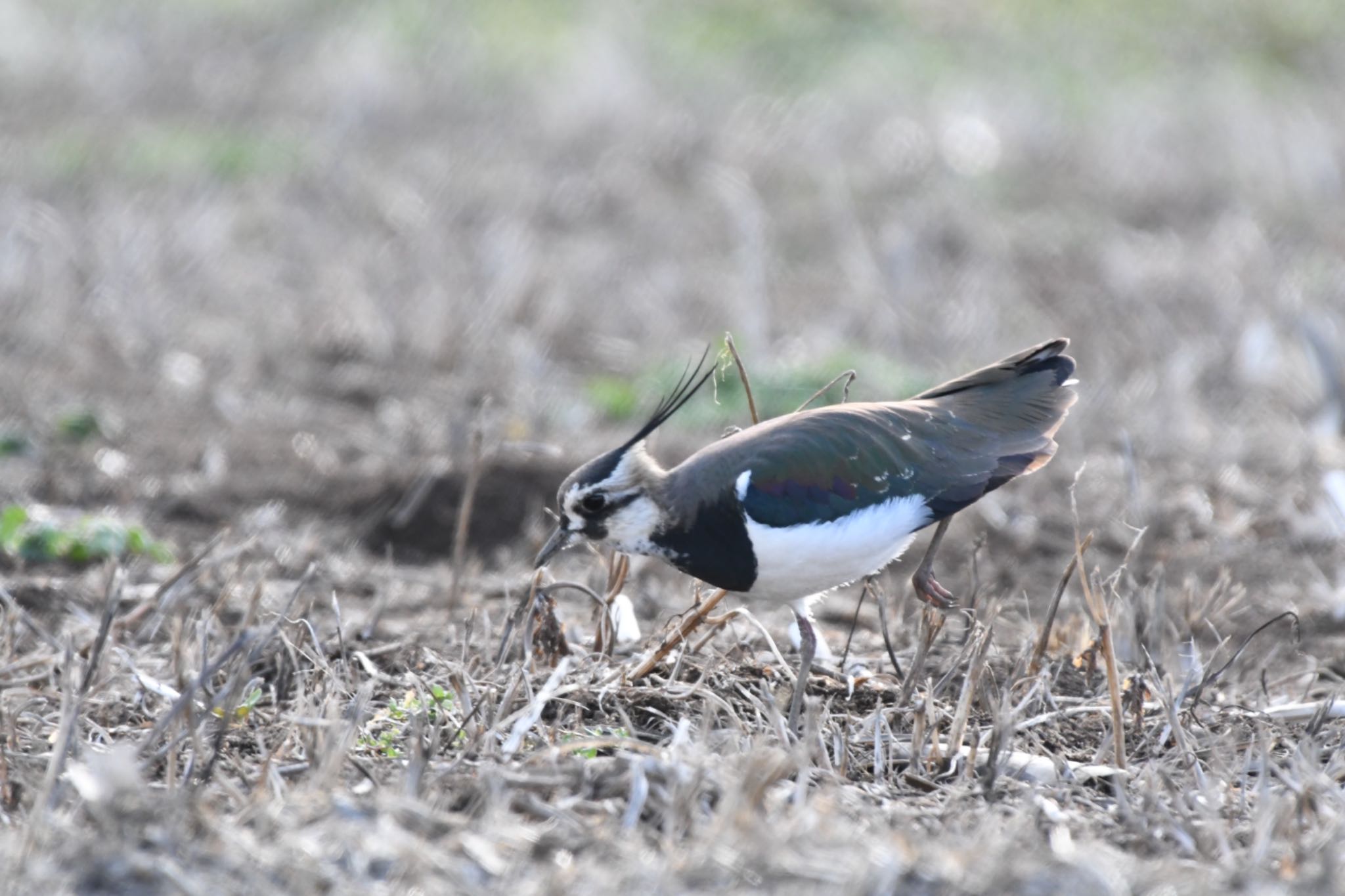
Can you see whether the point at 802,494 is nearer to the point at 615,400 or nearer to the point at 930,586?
the point at 930,586

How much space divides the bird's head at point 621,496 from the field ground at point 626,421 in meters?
0.30

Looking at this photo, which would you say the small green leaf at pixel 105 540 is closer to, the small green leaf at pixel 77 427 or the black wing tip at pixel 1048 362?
the small green leaf at pixel 77 427

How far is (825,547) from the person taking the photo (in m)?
4.17

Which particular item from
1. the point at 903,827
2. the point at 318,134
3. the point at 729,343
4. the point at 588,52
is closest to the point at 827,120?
the point at 588,52

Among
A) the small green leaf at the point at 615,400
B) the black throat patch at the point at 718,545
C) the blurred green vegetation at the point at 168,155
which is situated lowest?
the small green leaf at the point at 615,400

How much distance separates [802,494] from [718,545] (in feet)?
0.82

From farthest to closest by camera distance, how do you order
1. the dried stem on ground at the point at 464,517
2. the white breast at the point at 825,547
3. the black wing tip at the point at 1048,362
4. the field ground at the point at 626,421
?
the dried stem on ground at the point at 464,517 → the black wing tip at the point at 1048,362 → the white breast at the point at 825,547 → the field ground at the point at 626,421

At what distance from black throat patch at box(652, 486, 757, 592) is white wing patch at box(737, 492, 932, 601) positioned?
1.0 inches

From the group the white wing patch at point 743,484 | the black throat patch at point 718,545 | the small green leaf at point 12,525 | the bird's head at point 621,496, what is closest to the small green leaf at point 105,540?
the small green leaf at point 12,525

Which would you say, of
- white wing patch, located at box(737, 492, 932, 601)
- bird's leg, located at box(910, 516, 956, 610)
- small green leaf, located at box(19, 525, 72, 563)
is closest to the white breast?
white wing patch, located at box(737, 492, 932, 601)

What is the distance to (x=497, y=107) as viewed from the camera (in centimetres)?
1291

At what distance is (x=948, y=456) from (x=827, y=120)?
8.70 m

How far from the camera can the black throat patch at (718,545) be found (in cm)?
417

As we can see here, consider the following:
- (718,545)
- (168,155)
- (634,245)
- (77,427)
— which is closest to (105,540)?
→ (77,427)
